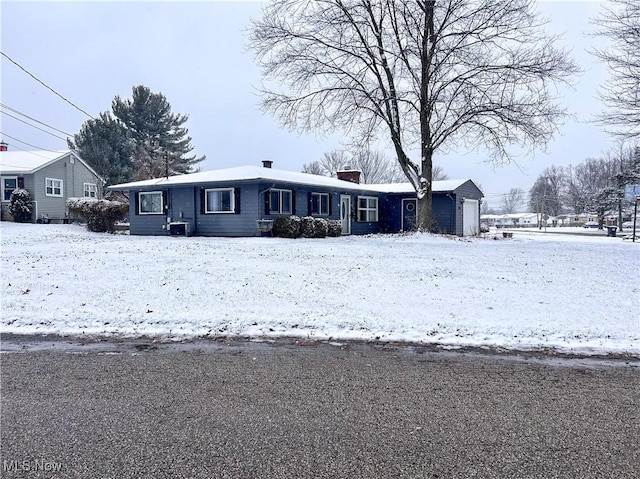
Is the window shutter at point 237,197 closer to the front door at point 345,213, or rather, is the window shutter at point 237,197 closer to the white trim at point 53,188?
the front door at point 345,213

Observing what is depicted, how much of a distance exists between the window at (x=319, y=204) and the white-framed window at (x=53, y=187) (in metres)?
20.1

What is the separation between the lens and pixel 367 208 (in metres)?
25.8

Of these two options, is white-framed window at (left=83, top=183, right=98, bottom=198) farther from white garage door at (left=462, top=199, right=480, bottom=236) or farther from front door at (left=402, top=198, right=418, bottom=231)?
white garage door at (left=462, top=199, right=480, bottom=236)

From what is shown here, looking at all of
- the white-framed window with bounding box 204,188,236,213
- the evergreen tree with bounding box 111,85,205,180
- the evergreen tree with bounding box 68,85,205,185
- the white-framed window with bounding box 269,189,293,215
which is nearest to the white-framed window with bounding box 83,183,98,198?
the evergreen tree with bounding box 68,85,205,185

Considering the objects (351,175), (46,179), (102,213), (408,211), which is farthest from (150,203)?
(408,211)

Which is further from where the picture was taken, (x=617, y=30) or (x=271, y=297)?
(x=617, y=30)

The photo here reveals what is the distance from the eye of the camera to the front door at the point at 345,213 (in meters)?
23.7

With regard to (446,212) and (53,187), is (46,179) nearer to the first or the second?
(53,187)

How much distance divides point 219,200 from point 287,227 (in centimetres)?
356

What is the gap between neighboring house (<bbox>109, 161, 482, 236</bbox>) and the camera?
744 inches

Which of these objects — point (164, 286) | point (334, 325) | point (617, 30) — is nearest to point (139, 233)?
point (164, 286)

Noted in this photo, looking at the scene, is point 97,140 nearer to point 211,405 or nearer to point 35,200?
point 35,200

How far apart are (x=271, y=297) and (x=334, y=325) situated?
5.52ft

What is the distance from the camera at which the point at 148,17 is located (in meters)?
18.0
